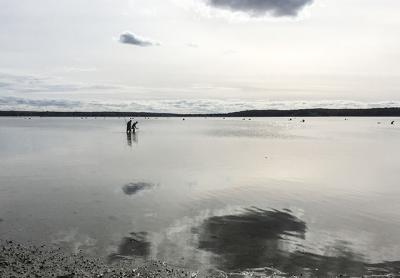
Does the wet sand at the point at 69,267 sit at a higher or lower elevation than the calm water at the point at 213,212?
higher

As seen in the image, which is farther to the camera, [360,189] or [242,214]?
[360,189]

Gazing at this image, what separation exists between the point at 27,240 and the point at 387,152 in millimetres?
40671

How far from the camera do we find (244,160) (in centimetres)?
3572

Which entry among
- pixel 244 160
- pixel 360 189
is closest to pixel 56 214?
pixel 360 189

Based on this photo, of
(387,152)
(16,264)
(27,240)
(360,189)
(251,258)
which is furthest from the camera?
(387,152)

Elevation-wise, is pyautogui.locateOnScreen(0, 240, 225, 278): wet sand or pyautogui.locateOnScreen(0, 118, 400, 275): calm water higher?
pyautogui.locateOnScreen(0, 240, 225, 278): wet sand

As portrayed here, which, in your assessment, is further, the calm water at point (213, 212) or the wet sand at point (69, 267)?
the calm water at point (213, 212)

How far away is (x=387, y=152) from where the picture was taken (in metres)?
43.5

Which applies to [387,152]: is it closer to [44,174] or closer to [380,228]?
[380,228]

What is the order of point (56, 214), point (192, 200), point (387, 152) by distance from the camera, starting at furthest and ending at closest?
point (387, 152)
point (192, 200)
point (56, 214)

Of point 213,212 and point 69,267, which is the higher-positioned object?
point 69,267

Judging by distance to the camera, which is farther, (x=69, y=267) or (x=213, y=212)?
(x=213, y=212)

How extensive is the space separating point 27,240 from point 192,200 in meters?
8.28

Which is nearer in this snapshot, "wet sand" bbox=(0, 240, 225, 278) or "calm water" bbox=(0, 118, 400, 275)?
"wet sand" bbox=(0, 240, 225, 278)
